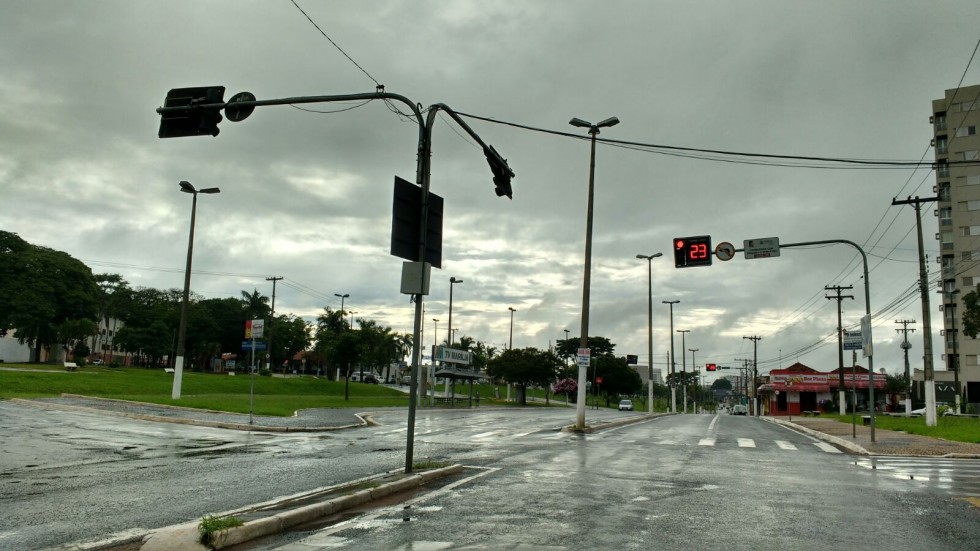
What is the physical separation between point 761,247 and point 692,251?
243cm

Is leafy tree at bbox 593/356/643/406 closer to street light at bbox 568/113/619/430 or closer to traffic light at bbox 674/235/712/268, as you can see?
street light at bbox 568/113/619/430

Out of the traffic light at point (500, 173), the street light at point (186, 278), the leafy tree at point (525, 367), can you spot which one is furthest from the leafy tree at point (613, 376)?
the traffic light at point (500, 173)

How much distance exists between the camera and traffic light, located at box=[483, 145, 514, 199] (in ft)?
45.6

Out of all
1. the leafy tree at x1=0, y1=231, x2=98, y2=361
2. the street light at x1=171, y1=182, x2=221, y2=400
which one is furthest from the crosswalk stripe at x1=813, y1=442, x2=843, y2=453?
the leafy tree at x1=0, y1=231, x2=98, y2=361

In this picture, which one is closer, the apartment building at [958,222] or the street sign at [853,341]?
the street sign at [853,341]

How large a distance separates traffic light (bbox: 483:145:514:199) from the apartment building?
76.0 meters

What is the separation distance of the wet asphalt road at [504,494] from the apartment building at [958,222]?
72.6m

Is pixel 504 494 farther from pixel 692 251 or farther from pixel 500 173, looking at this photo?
pixel 692 251

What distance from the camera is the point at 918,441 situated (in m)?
21.3

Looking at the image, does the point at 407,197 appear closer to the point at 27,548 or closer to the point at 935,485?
the point at 27,548

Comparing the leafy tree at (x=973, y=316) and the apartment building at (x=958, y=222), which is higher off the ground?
the apartment building at (x=958, y=222)

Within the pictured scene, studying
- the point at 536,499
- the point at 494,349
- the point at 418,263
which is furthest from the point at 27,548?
the point at 494,349

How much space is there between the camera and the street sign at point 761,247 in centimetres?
2267

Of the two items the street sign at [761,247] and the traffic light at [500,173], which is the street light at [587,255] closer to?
the street sign at [761,247]
